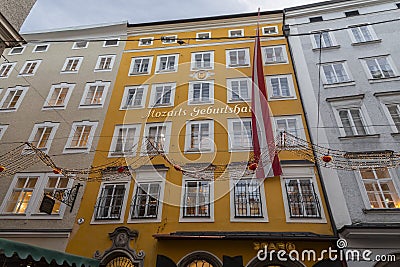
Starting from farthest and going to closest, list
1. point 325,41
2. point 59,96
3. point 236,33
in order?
point 236,33 → point 59,96 → point 325,41

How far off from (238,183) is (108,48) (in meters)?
14.1

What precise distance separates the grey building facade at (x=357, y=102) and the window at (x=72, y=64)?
47.9 ft

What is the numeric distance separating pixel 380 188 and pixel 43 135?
17025mm

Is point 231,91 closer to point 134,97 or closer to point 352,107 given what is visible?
point 134,97

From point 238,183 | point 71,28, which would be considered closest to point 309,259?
point 238,183

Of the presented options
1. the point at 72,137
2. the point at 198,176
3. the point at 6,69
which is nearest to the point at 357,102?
the point at 198,176

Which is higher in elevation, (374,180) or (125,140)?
(125,140)

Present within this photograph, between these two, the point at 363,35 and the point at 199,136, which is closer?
the point at 199,136

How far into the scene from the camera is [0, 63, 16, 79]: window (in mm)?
18303

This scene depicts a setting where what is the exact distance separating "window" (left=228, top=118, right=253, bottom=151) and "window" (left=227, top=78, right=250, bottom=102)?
164 cm

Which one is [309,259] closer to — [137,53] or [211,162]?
[211,162]

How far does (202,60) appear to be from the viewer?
17016mm

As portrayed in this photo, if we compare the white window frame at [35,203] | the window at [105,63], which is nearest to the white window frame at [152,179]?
the white window frame at [35,203]

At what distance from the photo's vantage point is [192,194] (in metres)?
11.8
